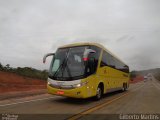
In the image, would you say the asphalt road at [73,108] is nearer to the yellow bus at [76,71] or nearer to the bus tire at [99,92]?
the bus tire at [99,92]

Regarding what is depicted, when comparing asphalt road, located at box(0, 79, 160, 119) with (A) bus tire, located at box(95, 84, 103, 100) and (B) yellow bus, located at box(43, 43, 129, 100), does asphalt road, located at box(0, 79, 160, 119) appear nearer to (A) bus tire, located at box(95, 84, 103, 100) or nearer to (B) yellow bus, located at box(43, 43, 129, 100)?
(A) bus tire, located at box(95, 84, 103, 100)

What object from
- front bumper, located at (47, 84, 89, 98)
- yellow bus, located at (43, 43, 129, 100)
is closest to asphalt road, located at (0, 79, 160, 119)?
front bumper, located at (47, 84, 89, 98)

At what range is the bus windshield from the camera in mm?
12859

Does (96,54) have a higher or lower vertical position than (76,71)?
higher

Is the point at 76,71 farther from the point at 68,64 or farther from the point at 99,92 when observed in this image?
the point at 99,92

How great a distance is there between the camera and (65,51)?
1392 centimetres

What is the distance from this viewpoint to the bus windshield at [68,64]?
506 inches

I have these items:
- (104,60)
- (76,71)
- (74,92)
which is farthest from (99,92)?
(74,92)

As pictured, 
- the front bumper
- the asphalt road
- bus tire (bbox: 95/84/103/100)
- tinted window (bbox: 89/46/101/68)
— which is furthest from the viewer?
bus tire (bbox: 95/84/103/100)

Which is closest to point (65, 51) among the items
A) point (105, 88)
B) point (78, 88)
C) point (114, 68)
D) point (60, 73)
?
point (60, 73)

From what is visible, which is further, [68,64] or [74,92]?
[68,64]

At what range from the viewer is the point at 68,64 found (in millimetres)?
13266

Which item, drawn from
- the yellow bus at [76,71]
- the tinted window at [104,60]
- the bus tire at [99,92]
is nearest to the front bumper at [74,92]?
the yellow bus at [76,71]

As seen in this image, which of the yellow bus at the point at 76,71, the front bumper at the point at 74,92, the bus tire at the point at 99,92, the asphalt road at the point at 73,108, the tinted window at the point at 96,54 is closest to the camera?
the asphalt road at the point at 73,108
